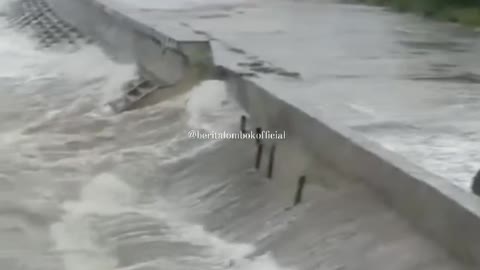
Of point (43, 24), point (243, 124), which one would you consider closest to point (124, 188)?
point (243, 124)

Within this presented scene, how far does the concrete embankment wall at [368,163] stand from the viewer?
13.2 ft

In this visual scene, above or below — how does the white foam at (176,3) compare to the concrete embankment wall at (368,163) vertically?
below

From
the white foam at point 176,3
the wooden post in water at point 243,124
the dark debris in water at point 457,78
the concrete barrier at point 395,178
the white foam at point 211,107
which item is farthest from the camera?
the white foam at point 176,3

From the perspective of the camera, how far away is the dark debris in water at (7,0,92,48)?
11742 millimetres

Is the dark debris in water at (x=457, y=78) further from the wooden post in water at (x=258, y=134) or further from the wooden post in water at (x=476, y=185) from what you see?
the wooden post in water at (x=476, y=185)

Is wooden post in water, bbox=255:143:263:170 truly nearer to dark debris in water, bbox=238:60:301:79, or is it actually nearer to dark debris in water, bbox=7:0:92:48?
dark debris in water, bbox=238:60:301:79

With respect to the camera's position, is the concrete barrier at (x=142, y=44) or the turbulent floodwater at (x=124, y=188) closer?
the turbulent floodwater at (x=124, y=188)

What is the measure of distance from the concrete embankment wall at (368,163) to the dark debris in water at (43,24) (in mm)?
3633

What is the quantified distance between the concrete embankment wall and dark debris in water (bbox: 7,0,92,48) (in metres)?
3.63

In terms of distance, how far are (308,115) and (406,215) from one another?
1215 mm

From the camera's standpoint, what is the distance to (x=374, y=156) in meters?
4.71

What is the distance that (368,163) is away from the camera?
15.6 feet

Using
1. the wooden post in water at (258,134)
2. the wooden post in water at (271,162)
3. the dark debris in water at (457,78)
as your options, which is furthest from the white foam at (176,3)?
the wooden post in water at (271,162)

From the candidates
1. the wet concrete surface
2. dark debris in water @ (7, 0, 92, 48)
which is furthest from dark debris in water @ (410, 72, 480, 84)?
dark debris in water @ (7, 0, 92, 48)
